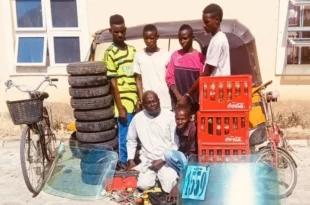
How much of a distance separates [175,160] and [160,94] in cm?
80

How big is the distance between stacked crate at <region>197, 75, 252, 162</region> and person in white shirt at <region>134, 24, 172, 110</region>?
65 centimetres

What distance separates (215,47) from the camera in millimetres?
3734

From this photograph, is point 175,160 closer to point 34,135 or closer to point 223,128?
point 223,128

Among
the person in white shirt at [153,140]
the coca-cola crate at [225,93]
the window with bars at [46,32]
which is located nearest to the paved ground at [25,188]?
the person in white shirt at [153,140]

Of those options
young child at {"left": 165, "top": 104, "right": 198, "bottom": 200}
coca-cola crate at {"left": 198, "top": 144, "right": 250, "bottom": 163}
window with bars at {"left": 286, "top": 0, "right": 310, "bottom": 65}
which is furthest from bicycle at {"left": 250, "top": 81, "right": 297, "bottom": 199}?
window with bars at {"left": 286, "top": 0, "right": 310, "bottom": 65}

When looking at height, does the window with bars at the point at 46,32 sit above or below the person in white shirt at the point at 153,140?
above

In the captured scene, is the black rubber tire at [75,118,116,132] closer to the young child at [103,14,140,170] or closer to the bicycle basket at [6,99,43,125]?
the young child at [103,14,140,170]

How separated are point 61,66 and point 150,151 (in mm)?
3331

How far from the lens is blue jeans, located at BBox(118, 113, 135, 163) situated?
4.50 meters

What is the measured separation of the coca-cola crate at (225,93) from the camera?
3.68 metres

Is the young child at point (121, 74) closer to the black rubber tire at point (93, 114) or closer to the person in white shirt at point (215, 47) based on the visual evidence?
the black rubber tire at point (93, 114)

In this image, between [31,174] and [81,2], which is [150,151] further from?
[81,2]

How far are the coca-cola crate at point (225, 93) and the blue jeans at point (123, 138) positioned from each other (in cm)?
111

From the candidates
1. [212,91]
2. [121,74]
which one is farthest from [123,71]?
[212,91]
